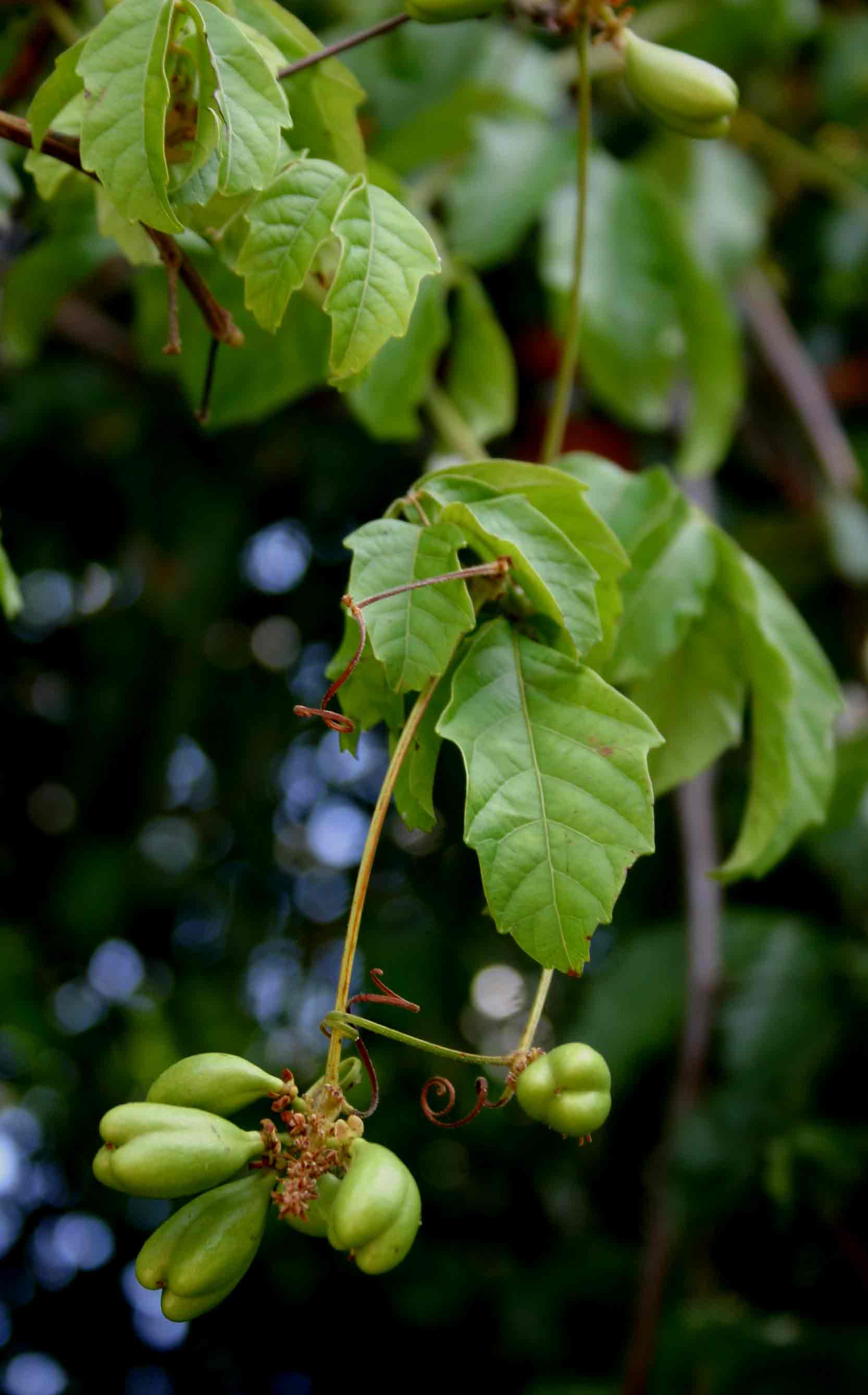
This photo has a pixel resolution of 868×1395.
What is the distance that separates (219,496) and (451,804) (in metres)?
0.67

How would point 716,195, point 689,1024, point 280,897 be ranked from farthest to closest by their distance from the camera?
point 280,897 < point 716,195 < point 689,1024

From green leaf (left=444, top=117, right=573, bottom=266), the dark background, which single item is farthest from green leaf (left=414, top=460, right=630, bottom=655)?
the dark background

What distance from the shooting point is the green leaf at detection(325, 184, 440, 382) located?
0.59 metres

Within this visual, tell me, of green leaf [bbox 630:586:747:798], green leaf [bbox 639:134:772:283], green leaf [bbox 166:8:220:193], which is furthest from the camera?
green leaf [bbox 639:134:772:283]

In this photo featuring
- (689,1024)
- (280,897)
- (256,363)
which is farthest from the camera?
(280,897)

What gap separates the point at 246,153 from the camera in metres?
0.57

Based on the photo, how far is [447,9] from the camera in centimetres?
63

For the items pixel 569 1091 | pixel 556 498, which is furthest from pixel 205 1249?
pixel 556 498

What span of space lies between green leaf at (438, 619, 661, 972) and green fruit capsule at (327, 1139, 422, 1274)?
111 mm

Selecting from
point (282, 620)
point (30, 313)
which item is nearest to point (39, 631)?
point (282, 620)

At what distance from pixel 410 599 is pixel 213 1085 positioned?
0.80 feet

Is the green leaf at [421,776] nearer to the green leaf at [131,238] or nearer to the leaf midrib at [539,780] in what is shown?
the leaf midrib at [539,780]

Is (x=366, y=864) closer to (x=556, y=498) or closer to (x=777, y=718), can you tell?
(x=556, y=498)

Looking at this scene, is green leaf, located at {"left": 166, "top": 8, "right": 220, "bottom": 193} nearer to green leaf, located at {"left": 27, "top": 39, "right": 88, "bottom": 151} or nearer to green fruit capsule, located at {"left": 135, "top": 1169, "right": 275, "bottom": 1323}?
green leaf, located at {"left": 27, "top": 39, "right": 88, "bottom": 151}
